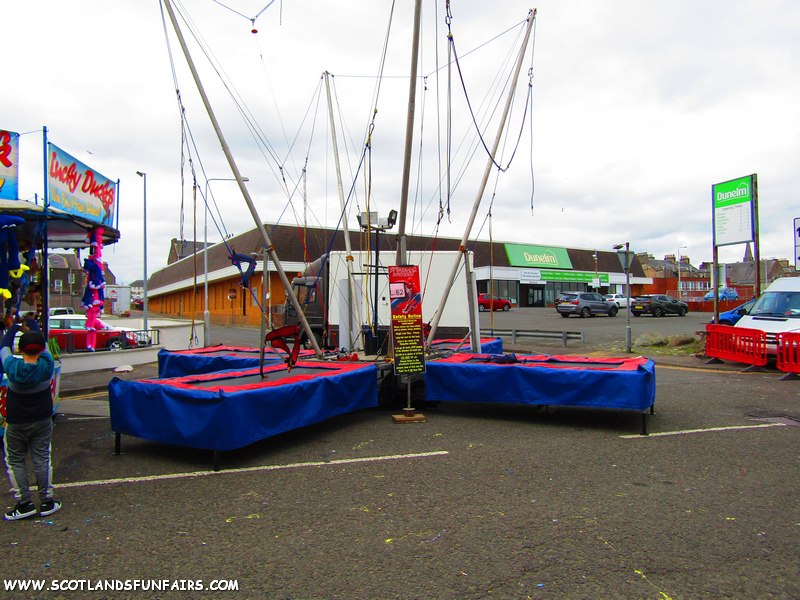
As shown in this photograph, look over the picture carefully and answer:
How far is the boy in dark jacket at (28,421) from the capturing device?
4453mm

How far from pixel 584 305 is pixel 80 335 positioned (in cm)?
2915

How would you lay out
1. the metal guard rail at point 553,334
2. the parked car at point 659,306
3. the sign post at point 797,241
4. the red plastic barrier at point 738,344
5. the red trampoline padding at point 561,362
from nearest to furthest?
1. the red trampoline padding at point 561,362
2. the red plastic barrier at point 738,344
3. the sign post at point 797,241
4. the metal guard rail at point 553,334
5. the parked car at point 659,306

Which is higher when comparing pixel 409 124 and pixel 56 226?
pixel 409 124

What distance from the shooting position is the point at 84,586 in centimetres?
336

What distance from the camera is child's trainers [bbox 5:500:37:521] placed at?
4367mm

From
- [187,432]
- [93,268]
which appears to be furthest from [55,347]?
[187,432]

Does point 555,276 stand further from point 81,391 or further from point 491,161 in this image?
point 81,391

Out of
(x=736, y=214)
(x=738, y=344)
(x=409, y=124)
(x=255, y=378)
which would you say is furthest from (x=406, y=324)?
(x=736, y=214)

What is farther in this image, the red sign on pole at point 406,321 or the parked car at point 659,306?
the parked car at point 659,306

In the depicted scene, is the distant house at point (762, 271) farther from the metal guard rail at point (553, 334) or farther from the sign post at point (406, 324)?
the sign post at point (406, 324)

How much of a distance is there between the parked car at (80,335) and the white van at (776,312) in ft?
62.4

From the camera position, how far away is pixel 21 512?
4.37m

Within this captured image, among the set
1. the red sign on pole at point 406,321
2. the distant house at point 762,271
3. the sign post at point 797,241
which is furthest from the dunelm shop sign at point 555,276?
the red sign on pole at point 406,321

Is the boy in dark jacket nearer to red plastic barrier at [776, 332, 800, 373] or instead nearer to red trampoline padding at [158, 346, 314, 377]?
red trampoline padding at [158, 346, 314, 377]
